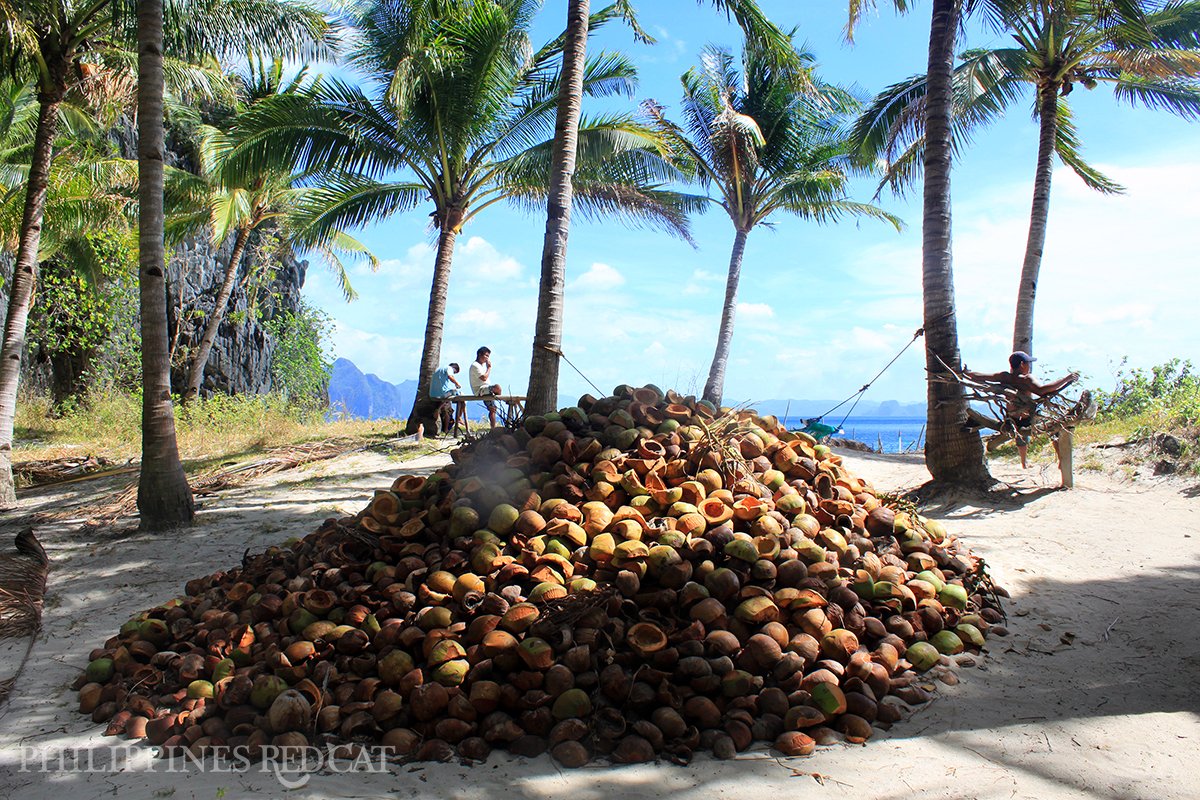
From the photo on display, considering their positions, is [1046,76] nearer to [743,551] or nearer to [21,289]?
[743,551]

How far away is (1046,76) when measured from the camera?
41.1 feet

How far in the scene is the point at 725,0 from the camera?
30.1 feet

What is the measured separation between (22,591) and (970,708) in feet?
20.0

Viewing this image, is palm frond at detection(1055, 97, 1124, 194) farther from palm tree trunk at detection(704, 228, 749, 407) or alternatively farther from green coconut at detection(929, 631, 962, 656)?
green coconut at detection(929, 631, 962, 656)

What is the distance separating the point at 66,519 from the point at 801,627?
772cm

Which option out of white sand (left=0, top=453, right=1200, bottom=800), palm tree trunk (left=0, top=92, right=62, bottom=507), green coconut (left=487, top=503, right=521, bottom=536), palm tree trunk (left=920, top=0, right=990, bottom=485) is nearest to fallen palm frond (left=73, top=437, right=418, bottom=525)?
white sand (left=0, top=453, right=1200, bottom=800)

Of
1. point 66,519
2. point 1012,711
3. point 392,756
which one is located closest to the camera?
point 392,756

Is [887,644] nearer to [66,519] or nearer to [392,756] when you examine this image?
[392,756]

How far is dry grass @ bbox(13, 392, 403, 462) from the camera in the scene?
12875 millimetres

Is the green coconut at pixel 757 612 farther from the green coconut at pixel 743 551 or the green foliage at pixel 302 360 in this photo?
the green foliage at pixel 302 360

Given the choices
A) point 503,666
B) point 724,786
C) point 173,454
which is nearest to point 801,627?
point 724,786

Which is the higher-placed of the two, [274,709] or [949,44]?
[949,44]

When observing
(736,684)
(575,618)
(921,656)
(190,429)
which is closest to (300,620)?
(575,618)

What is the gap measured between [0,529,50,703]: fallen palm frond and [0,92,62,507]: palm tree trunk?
3.73m
